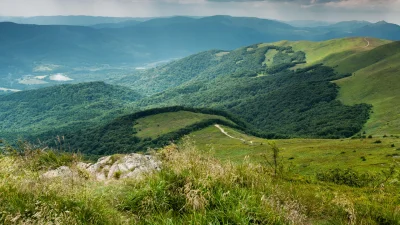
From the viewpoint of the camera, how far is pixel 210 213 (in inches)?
332

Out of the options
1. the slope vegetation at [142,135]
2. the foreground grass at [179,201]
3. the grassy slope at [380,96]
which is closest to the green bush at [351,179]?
the foreground grass at [179,201]

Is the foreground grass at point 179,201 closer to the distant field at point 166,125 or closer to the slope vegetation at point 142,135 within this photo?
the slope vegetation at point 142,135

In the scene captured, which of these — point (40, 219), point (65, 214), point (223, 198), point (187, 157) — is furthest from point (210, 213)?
point (40, 219)

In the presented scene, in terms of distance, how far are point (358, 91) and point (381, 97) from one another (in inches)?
1015

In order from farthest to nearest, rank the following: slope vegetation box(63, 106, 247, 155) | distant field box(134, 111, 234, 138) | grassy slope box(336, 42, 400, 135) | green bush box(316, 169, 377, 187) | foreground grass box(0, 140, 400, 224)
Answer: distant field box(134, 111, 234, 138) → slope vegetation box(63, 106, 247, 155) → grassy slope box(336, 42, 400, 135) → green bush box(316, 169, 377, 187) → foreground grass box(0, 140, 400, 224)

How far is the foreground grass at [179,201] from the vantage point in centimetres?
830

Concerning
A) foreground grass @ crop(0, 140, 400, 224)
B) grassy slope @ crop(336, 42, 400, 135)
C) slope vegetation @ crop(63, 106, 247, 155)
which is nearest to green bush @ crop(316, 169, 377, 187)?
foreground grass @ crop(0, 140, 400, 224)

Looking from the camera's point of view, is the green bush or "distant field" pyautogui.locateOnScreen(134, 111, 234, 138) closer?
the green bush

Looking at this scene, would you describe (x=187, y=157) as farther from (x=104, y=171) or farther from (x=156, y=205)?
(x=104, y=171)

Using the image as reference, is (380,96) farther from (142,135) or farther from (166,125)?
(142,135)

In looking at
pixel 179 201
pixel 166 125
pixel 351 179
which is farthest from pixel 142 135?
pixel 179 201

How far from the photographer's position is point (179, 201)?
31.7 ft

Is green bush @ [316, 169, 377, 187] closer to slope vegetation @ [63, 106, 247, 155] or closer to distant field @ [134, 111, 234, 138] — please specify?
slope vegetation @ [63, 106, 247, 155]

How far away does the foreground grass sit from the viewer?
27.2ft
